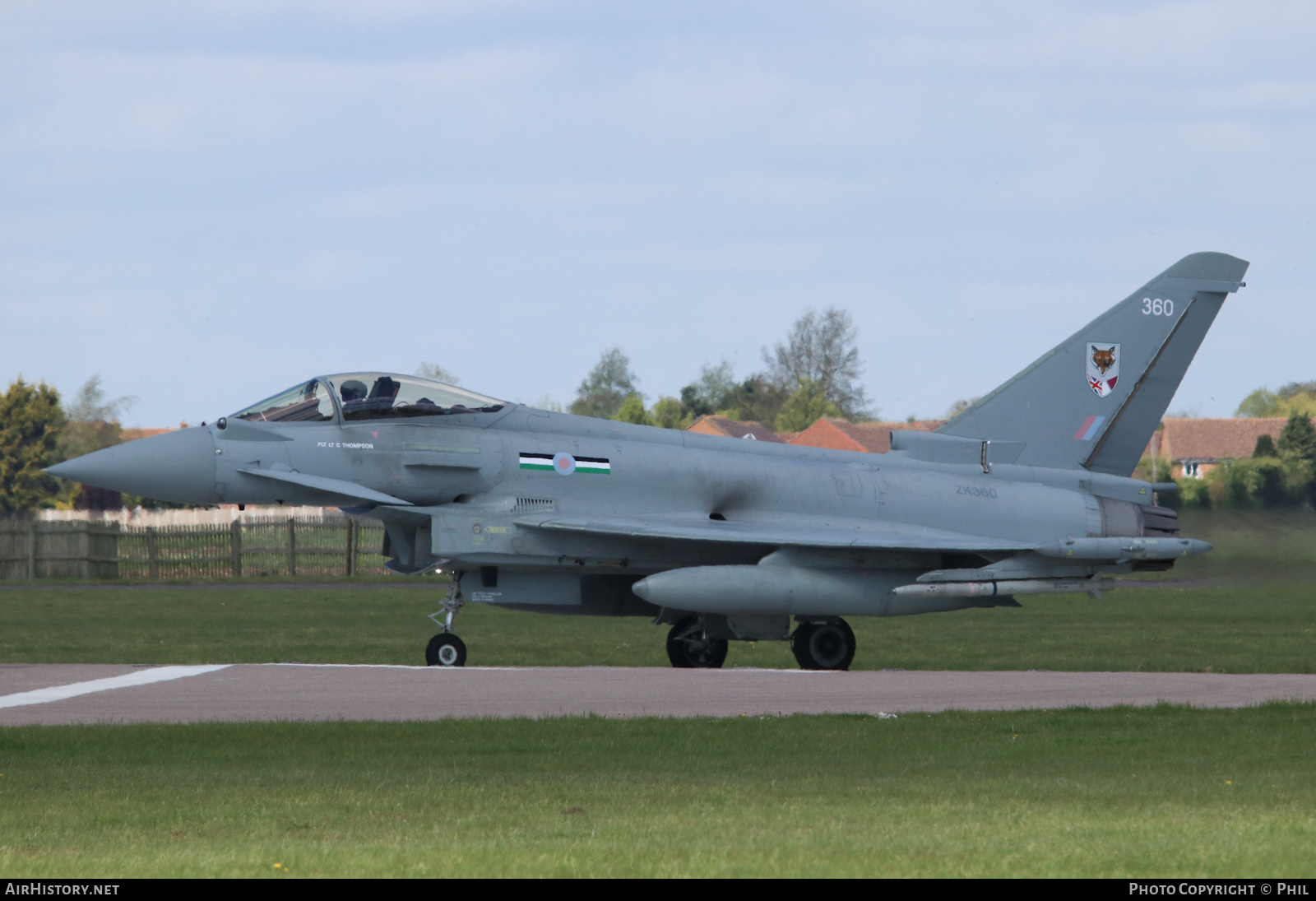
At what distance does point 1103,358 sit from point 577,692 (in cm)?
963

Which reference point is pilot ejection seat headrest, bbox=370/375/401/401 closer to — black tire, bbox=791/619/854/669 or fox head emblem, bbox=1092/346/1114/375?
black tire, bbox=791/619/854/669

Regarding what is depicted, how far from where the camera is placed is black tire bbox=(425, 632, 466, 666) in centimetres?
1800

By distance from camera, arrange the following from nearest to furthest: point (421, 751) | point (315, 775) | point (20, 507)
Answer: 1. point (315, 775)
2. point (421, 751)
3. point (20, 507)

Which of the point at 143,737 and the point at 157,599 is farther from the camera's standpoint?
the point at 157,599

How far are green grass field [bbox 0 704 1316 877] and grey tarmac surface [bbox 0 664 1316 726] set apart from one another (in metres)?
0.90

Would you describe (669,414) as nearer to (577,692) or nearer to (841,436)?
(841,436)

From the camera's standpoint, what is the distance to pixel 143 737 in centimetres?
1193

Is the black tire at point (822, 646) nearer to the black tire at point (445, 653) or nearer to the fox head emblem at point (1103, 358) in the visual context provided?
the black tire at point (445, 653)

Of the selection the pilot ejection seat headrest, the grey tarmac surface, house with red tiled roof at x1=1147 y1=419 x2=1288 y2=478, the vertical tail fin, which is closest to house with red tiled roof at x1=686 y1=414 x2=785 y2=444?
house with red tiled roof at x1=1147 y1=419 x2=1288 y2=478

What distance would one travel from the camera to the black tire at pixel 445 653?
18.0 meters
